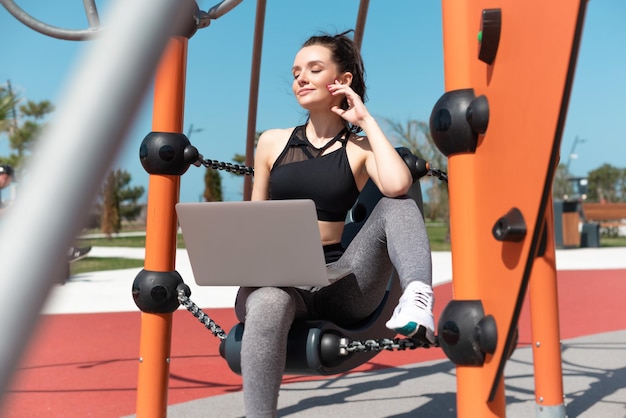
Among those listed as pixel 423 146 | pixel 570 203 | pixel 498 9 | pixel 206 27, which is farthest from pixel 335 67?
pixel 423 146

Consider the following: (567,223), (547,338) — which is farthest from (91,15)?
(567,223)

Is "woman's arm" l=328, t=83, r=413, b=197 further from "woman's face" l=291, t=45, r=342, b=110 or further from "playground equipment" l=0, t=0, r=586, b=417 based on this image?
"playground equipment" l=0, t=0, r=586, b=417

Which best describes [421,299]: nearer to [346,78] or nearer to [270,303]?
[270,303]

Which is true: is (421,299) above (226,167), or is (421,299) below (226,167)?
below

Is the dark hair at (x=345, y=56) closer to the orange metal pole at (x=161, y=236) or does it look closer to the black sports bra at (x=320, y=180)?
the black sports bra at (x=320, y=180)

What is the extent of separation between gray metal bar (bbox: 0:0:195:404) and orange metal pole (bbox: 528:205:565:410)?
192 centimetres

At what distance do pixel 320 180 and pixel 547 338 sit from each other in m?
0.83

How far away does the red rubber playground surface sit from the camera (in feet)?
9.23

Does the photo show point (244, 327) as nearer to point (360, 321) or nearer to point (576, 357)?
point (360, 321)

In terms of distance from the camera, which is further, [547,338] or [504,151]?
[547,338]

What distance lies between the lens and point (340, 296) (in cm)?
173

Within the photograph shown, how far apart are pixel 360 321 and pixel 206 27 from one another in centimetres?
88

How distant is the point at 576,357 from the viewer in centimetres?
346

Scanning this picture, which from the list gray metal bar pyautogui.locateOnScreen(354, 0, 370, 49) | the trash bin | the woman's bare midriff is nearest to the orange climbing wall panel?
the woman's bare midriff
